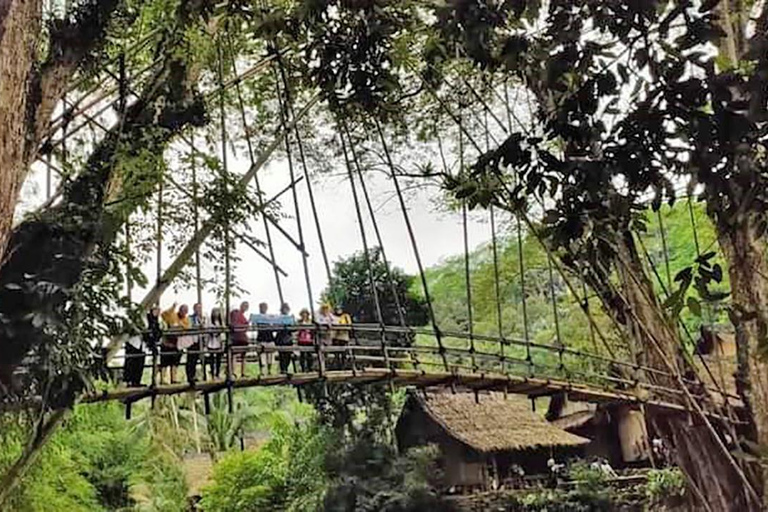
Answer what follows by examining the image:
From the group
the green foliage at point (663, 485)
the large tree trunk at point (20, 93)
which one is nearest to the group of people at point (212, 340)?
the large tree trunk at point (20, 93)

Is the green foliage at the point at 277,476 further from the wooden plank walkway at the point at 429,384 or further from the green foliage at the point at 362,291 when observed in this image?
the wooden plank walkway at the point at 429,384

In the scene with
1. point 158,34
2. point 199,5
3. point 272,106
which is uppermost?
point 272,106

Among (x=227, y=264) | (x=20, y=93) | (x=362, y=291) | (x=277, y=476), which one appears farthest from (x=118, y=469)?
(x=20, y=93)

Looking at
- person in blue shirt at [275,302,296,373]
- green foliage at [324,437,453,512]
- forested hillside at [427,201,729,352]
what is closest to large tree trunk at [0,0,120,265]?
person in blue shirt at [275,302,296,373]

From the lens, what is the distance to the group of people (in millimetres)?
2924

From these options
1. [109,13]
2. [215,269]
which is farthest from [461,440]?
[109,13]

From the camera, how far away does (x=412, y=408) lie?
7785 mm

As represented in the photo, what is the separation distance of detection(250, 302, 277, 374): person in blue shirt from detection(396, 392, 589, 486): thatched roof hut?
10.9ft

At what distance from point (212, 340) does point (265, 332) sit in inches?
11.4

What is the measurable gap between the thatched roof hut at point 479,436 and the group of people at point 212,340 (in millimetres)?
3403

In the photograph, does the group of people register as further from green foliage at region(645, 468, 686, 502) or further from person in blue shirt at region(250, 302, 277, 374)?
green foliage at region(645, 468, 686, 502)

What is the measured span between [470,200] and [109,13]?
6.78 feet

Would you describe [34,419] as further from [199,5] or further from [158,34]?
[199,5]

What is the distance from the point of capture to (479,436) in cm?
739
